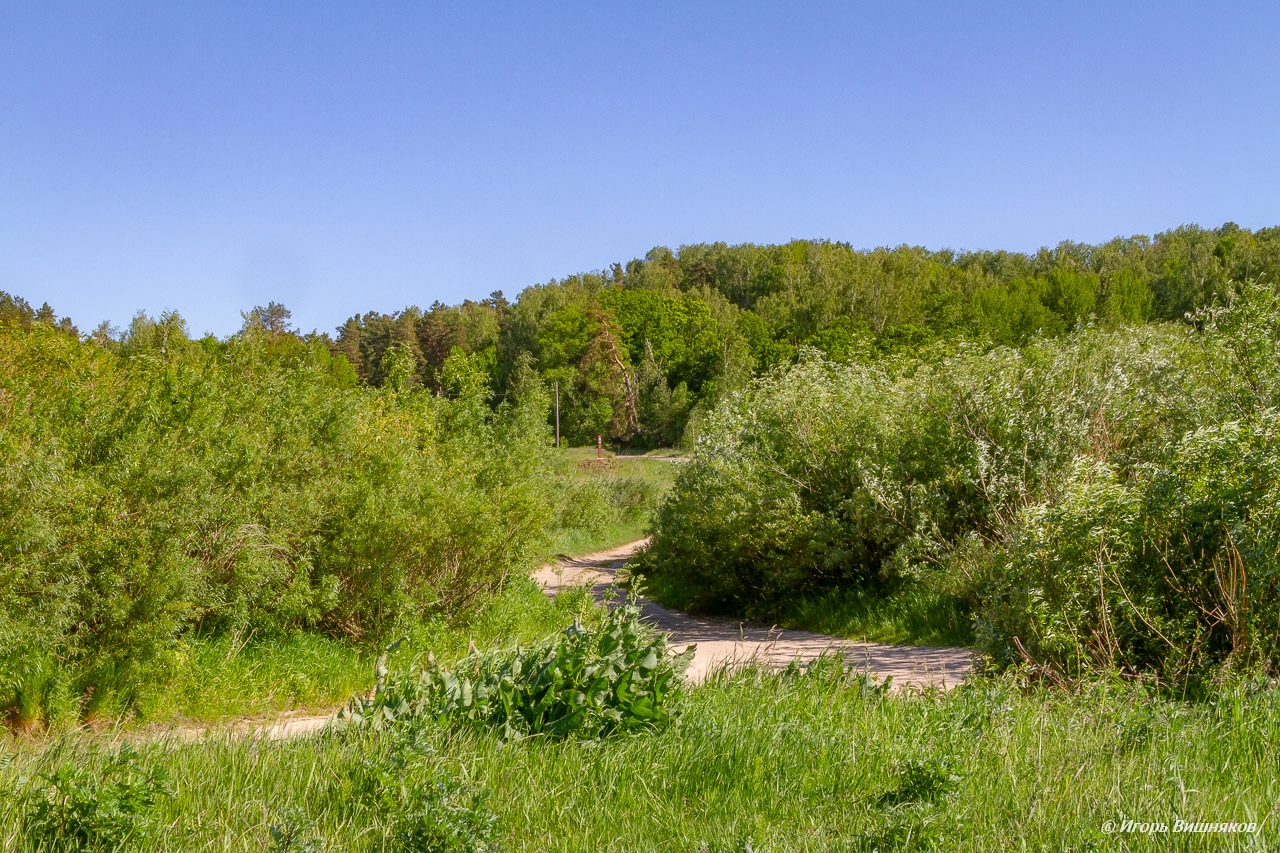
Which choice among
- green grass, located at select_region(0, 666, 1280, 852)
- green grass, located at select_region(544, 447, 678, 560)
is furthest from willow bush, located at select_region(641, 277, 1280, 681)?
green grass, located at select_region(544, 447, 678, 560)

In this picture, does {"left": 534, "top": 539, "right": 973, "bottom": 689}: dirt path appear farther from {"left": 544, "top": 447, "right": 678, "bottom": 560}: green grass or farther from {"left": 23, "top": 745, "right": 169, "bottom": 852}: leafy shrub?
{"left": 544, "top": 447, "right": 678, "bottom": 560}: green grass

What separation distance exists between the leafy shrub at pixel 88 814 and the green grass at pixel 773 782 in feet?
0.22

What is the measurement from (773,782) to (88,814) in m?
2.52

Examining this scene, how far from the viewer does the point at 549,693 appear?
4.54 metres

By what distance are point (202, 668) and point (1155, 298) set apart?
3209 inches

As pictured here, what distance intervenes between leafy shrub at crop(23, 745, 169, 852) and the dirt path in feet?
9.63

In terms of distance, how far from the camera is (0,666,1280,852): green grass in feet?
10.6

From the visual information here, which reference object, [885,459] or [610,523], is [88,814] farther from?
[610,523]

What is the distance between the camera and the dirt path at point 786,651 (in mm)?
7160

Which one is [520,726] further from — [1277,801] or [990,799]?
[1277,801]

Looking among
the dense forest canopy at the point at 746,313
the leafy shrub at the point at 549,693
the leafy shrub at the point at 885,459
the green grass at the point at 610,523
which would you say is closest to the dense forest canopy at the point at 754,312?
the dense forest canopy at the point at 746,313

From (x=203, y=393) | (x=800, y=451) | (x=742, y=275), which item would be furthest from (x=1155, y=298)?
(x=203, y=393)

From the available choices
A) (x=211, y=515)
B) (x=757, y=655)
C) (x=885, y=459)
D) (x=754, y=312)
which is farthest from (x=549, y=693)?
(x=754, y=312)

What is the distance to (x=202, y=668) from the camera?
7520 millimetres
